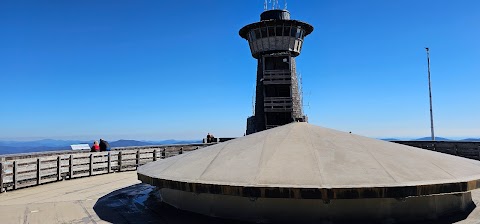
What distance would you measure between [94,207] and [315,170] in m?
6.28

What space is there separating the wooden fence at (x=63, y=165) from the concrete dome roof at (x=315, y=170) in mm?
7318

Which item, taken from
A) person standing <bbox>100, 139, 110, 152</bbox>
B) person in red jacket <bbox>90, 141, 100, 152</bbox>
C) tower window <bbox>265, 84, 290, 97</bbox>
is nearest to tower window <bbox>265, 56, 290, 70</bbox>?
tower window <bbox>265, 84, 290, 97</bbox>

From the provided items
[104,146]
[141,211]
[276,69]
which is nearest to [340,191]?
[141,211]

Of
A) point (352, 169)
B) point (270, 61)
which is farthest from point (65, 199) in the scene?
point (270, 61)

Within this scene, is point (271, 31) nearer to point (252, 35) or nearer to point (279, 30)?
point (279, 30)

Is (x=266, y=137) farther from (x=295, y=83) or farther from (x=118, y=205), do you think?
(x=295, y=83)

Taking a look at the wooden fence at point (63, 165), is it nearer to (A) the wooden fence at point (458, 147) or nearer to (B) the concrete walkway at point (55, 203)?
(B) the concrete walkway at point (55, 203)

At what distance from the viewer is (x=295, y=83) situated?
1641 inches

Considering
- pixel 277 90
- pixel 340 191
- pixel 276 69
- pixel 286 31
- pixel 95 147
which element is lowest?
pixel 340 191

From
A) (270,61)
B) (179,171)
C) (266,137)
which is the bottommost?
(179,171)

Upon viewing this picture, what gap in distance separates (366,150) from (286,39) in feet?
110

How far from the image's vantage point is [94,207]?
9.32m

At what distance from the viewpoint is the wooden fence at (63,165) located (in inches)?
529

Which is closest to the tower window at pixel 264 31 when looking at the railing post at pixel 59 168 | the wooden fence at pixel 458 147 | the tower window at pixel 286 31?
the tower window at pixel 286 31
